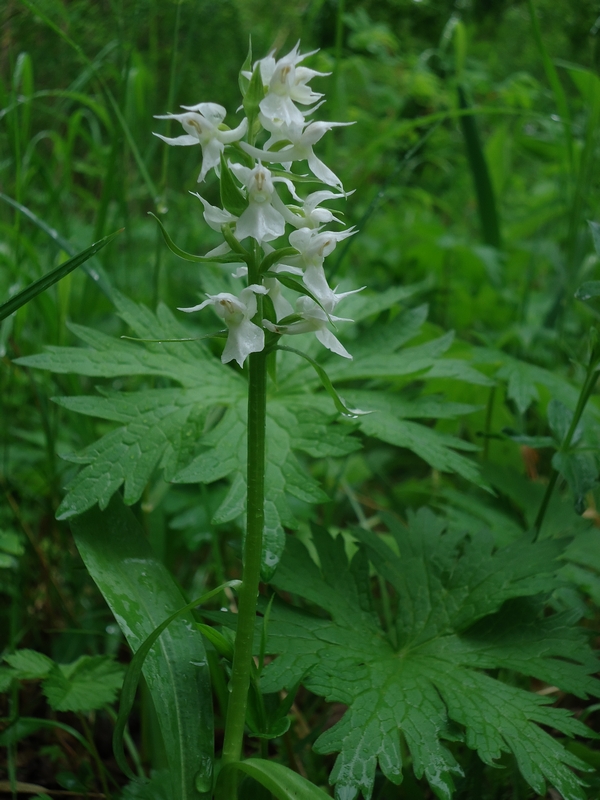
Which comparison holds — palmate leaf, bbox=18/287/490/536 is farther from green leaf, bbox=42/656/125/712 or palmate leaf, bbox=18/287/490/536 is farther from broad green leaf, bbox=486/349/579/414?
green leaf, bbox=42/656/125/712

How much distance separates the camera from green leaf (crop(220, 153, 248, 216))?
0.86 meters

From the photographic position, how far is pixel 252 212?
2.82ft

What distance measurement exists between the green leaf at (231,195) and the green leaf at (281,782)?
2.52 ft

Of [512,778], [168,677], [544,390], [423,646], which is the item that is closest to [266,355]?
[168,677]

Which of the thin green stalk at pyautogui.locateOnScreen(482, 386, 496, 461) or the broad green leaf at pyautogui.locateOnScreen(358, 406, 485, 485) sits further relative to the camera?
the thin green stalk at pyautogui.locateOnScreen(482, 386, 496, 461)

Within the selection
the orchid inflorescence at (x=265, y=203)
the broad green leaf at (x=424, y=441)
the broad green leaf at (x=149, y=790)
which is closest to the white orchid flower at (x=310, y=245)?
the orchid inflorescence at (x=265, y=203)

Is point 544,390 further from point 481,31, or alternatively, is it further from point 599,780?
point 481,31

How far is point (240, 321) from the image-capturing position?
2.91ft

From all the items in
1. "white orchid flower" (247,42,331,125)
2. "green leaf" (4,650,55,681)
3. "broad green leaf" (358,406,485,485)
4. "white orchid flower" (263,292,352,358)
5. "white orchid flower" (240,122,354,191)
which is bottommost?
"green leaf" (4,650,55,681)

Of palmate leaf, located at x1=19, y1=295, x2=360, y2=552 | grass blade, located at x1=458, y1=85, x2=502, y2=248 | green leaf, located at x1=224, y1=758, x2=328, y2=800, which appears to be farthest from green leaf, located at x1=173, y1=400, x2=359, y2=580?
grass blade, located at x1=458, y1=85, x2=502, y2=248

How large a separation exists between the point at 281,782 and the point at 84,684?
534 millimetres

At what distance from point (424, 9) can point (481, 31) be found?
24.9 inches

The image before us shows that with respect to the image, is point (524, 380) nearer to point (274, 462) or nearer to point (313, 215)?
point (274, 462)

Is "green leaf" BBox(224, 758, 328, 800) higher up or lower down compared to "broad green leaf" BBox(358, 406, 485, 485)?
lower down
